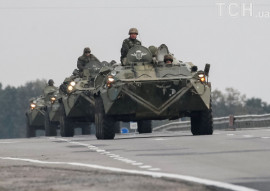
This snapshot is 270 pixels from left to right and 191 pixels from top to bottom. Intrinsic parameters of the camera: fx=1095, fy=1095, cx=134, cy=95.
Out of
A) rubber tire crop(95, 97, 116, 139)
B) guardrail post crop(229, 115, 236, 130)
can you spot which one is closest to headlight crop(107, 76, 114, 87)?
rubber tire crop(95, 97, 116, 139)

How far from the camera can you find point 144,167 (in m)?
14.7

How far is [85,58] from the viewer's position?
4116cm

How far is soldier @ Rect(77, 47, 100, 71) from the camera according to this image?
4094cm

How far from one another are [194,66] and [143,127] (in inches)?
406

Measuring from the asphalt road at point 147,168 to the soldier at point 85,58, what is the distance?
19.7 meters

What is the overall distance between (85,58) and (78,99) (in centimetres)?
265

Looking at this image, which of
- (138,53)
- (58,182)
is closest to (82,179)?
(58,182)

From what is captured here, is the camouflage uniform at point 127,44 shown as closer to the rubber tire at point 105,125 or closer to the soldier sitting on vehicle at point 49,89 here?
the rubber tire at point 105,125

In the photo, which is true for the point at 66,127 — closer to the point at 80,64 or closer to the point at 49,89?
the point at 80,64

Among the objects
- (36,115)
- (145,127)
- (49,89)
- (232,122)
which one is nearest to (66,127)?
(145,127)

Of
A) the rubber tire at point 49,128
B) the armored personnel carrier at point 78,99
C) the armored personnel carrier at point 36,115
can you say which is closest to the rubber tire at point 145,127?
the armored personnel carrier at point 78,99

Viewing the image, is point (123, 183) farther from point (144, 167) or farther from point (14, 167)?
point (14, 167)

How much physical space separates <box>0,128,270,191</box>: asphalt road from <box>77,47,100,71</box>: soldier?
1974 centimetres

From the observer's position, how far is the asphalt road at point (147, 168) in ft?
38.1
